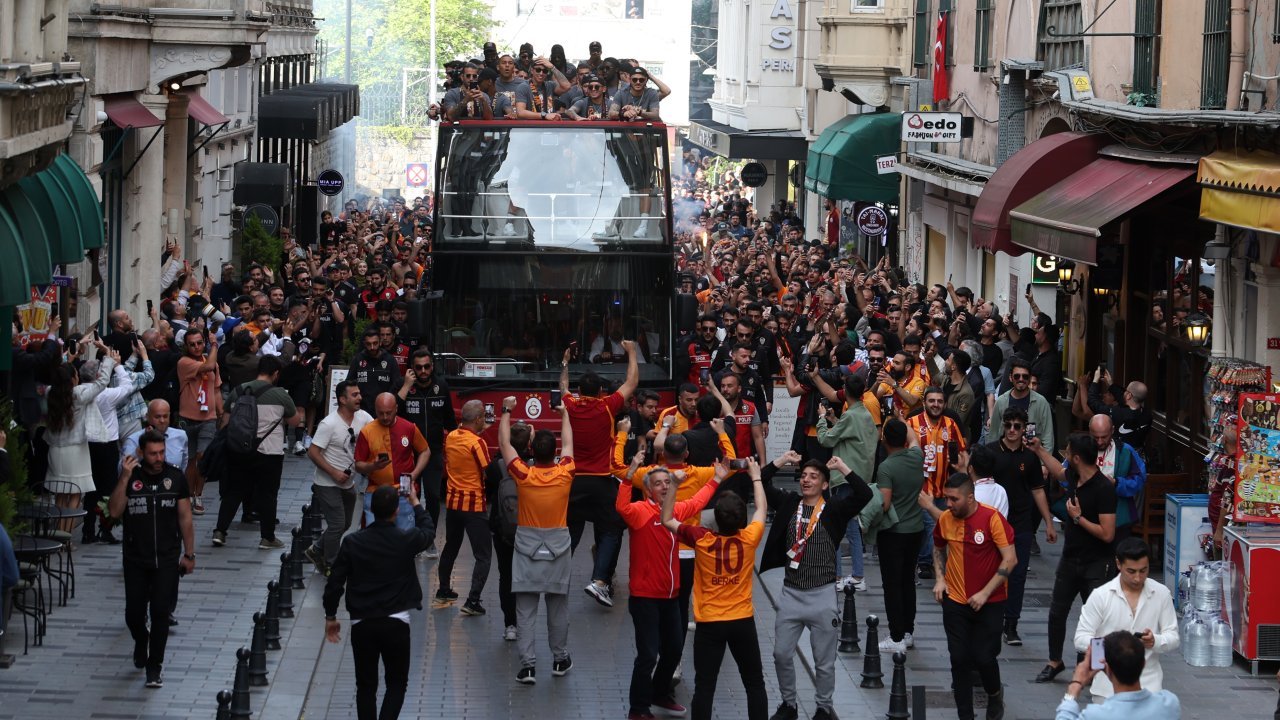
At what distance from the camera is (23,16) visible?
1653 cm

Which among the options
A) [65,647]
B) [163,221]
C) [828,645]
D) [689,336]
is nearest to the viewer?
[828,645]

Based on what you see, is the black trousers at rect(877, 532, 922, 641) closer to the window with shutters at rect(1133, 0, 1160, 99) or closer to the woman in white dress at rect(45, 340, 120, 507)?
the woman in white dress at rect(45, 340, 120, 507)

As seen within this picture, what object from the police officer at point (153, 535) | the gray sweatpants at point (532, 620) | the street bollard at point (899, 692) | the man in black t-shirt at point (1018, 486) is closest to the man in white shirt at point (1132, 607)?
the street bollard at point (899, 692)

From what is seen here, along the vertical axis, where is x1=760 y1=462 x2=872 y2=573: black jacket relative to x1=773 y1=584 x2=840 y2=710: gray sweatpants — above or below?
above

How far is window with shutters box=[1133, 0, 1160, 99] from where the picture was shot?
18.5 meters

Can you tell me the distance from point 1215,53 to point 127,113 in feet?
45.8

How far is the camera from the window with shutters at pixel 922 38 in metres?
33.9

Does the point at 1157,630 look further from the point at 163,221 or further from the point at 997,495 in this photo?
the point at 163,221

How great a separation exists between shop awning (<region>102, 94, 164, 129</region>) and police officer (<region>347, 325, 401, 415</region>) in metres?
6.93

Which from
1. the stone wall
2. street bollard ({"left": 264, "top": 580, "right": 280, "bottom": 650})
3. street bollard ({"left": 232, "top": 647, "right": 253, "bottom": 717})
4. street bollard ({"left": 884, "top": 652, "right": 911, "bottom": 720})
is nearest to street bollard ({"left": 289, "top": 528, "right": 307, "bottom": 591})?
street bollard ({"left": 264, "top": 580, "right": 280, "bottom": 650})

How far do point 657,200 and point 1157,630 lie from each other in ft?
32.5

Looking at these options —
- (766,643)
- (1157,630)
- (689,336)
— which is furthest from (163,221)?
(1157,630)

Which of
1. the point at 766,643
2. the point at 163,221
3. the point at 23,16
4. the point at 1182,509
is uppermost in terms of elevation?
the point at 23,16

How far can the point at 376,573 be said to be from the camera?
1057 cm
